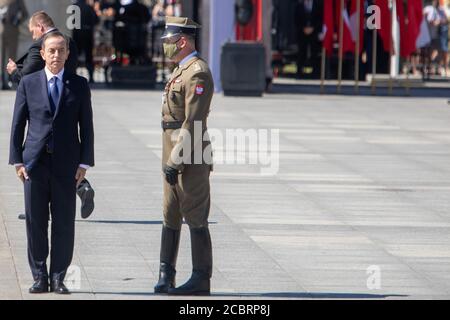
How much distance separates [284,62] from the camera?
36.5m

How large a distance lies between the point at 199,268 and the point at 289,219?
143 inches

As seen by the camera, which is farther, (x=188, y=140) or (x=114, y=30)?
(x=114, y=30)

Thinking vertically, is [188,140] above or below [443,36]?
above

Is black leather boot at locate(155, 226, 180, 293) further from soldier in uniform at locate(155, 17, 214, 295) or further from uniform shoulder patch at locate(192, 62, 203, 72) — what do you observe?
uniform shoulder patch at locate(192, 62, 203, 72)

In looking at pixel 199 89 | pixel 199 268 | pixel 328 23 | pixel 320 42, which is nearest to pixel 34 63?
pixel 199 89

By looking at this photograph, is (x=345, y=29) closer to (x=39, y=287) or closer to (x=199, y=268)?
(x=199, y=268)

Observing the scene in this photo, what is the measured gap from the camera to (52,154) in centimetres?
880

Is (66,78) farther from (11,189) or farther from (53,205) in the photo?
(11,189)

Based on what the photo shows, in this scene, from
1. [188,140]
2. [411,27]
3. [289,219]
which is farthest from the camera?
[411,27]

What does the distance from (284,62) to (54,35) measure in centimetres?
2787

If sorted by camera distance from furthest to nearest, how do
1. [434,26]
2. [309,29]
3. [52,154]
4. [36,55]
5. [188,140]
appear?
[434,26] → [309,29] → [36,55] → [52,154] → [188,140]

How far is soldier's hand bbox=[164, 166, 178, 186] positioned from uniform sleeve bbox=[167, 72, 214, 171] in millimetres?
26

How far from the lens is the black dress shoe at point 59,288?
878 cm

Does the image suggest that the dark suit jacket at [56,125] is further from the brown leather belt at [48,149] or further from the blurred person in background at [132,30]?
the blurred person in background at [132,30]
